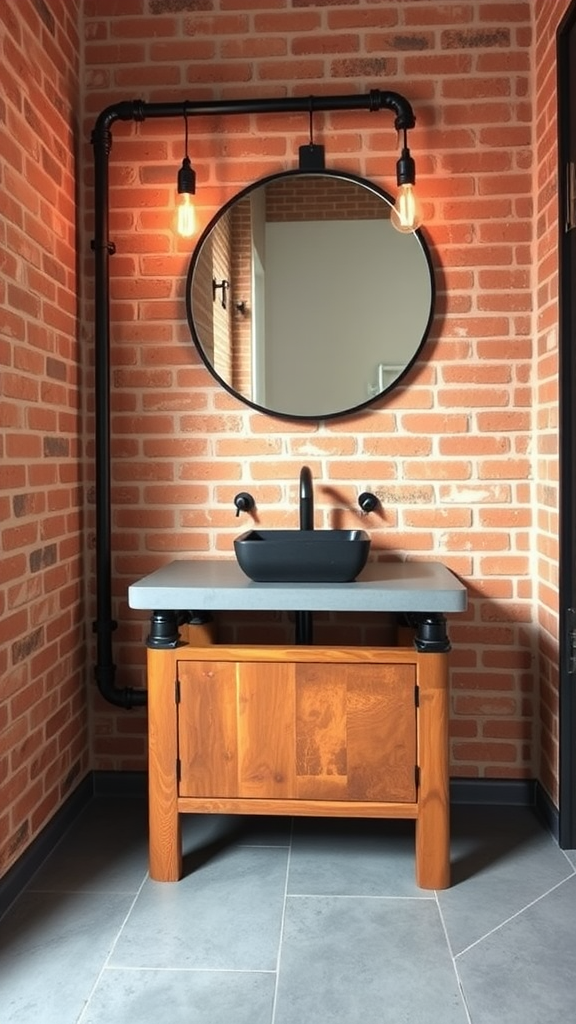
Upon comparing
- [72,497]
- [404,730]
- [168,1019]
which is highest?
[72,497]

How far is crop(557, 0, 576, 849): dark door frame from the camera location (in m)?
2.24

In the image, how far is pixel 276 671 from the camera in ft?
6.89

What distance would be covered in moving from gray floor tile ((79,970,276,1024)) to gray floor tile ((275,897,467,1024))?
0.06 metres

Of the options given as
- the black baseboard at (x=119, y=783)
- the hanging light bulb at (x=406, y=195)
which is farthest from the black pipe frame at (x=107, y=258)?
the black baseboard at (x=119, y=783)

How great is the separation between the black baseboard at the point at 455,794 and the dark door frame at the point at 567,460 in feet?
0.52

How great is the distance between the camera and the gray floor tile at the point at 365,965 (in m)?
1.62

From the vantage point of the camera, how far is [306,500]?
2387 mm

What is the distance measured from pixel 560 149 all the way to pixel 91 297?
1.52 m

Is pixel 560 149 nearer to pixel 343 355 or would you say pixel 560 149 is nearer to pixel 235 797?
pixel 343 355

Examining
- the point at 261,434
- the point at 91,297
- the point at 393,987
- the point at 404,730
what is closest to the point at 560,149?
the point at 261,434

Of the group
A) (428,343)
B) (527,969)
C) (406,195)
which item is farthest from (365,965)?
(406,195)

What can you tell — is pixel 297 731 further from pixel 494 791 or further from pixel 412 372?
pixel 412 372

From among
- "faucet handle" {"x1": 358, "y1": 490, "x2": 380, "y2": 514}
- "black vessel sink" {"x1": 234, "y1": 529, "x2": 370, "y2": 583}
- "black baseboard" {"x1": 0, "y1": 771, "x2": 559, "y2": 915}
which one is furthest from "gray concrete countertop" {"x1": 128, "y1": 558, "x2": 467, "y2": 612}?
"black baseboard" {"x1": 0, "y1": 771, "x2": 559, "y2": 915}

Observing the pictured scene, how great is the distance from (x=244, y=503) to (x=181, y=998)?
1393 mm
